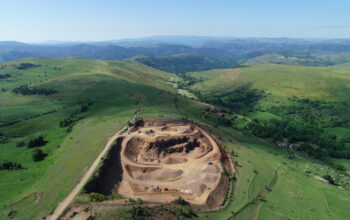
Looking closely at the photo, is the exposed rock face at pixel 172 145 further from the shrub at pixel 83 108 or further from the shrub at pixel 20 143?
the shrub at pixel 83 108

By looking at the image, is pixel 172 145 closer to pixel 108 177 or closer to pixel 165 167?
pixel 165 167

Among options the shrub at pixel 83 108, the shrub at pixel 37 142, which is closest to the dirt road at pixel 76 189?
the shrub at pixel 37 142

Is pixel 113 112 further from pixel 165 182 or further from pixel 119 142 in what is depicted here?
pixel 165 182

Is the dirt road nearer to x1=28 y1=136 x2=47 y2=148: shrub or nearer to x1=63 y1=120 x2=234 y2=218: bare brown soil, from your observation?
x1=63 y1=120 x2=234 y2=218: bare brown soil

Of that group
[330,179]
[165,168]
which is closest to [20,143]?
[165,168]

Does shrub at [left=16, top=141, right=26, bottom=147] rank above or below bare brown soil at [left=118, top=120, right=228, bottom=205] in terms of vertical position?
below

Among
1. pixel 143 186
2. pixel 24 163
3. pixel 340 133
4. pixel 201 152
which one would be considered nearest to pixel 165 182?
pixel 143 186

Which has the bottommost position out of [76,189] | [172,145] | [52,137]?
[52,137]

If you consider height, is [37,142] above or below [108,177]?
below

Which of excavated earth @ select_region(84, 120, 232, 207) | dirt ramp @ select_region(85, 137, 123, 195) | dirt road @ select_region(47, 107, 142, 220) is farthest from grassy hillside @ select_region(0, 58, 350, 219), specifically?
excavated earth @ select_region(84, 120, 232, 207)
